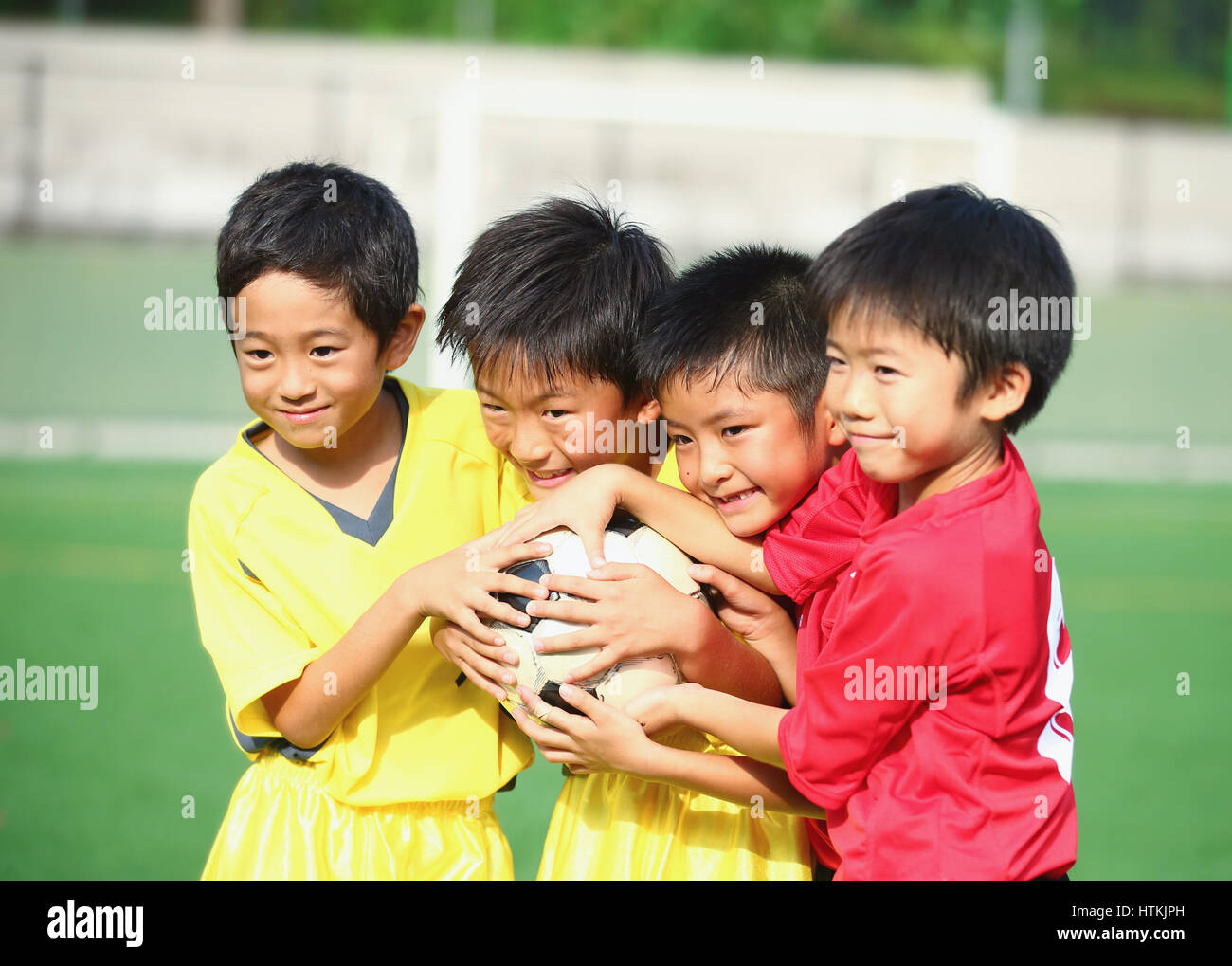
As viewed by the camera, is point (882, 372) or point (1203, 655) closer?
point (882, 372)

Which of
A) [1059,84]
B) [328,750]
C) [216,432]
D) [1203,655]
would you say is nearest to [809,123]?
[216,432]

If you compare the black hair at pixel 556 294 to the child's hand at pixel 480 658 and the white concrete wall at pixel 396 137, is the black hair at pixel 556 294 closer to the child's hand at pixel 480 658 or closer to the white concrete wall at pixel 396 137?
the child's hand at pixel 480 658

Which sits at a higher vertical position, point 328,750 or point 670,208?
point 670,208

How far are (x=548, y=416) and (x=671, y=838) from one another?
2.84 ft

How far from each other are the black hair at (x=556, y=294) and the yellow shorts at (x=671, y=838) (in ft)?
2.56

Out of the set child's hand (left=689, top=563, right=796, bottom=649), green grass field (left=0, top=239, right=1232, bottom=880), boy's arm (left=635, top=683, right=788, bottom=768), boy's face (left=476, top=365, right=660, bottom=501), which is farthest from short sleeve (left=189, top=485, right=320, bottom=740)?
green grass field (left=0, top=239, right=1232, bottom=880)

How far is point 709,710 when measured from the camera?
7.23ft

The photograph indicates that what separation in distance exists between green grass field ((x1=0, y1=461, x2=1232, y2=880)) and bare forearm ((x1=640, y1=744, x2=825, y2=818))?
75.1 inches

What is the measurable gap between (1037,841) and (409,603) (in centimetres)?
115

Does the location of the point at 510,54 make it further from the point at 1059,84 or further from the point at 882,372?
the point at 882,372

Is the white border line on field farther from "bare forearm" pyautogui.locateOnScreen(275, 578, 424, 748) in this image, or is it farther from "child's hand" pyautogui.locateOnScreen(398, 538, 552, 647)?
"child's hand" pyautogui.locateOnScreen(398, 538, 552, 647)

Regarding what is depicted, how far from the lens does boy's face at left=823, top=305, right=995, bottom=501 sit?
76.7 inches

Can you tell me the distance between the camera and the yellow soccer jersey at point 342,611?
2.46m

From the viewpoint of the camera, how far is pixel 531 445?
244 cm
